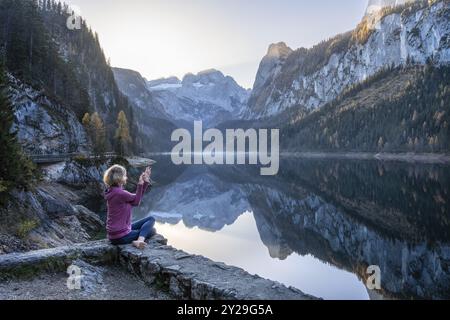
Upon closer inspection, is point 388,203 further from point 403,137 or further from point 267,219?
point 403,137

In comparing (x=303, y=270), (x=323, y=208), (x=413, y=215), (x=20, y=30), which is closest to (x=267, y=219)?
(x=323, y=208)

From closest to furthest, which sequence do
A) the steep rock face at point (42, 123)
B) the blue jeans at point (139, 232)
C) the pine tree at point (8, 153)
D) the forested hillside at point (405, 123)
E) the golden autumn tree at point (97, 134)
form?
the blue jeans at point (139, 232)
the pine tree at point (8, 153)
the steep rock face at point (42, 123)
the golden autumn tree at point (97, 134)
the forested hillside at point (405, 123)

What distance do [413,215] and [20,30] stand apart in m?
69.9

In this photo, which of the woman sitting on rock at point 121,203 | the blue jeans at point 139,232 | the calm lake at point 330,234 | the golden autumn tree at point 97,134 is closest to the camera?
the woman sitting on rock at point 121,203

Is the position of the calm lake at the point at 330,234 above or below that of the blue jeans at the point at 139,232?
below

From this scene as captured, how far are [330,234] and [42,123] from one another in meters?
46.8

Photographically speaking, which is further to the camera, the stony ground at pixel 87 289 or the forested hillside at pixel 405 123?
the forested hillside at pixel 405 123

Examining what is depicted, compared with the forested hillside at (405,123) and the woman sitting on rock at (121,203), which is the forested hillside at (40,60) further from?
the forested hillside at (405,123)

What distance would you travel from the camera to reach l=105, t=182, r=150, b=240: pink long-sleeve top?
1050cm

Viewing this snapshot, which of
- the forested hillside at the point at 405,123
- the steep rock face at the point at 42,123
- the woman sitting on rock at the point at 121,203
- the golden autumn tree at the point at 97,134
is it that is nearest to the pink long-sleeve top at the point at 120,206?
the woman sitting on rock at the point at 121,203

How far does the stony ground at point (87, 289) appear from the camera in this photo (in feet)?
27.9

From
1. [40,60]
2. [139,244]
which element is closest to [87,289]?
[139,244]

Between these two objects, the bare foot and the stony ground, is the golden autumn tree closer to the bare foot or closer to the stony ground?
the bare foot

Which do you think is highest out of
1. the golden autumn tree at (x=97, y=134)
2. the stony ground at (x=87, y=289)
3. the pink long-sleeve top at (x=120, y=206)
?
the golden autumn tree at (x=97, y=134)
